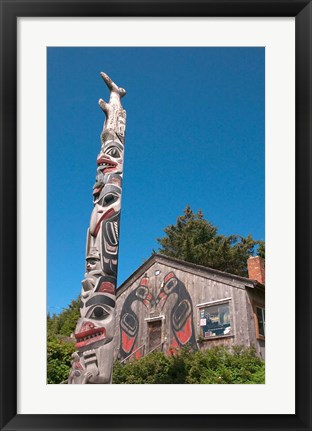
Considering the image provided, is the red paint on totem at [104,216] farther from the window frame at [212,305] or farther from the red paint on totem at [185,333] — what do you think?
the red paint on totem at [185,333]

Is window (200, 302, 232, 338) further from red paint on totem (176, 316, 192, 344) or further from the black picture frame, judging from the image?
the black picture frame

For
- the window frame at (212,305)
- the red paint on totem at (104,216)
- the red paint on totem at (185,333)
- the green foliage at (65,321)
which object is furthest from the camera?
the green foliage at (65,321)

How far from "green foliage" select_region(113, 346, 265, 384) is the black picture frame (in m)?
5.58

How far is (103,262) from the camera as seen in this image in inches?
225

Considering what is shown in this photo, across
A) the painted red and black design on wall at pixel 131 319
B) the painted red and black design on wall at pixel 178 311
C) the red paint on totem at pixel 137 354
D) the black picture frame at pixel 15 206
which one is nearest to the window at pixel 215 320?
the painted red and black design on wall at pixel 178 311

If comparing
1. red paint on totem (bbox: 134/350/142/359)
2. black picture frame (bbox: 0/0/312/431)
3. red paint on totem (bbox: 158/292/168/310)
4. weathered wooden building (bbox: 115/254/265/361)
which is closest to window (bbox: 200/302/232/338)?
weathered wooden building (bbox: 115/254/265/361)

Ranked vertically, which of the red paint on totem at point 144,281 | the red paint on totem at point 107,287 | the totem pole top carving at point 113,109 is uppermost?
the totem pole top carving at point 113,109

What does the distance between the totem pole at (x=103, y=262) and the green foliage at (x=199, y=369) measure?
12.5 ft

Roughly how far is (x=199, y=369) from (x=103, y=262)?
430 cm

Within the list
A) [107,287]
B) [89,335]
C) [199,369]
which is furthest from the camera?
[199,369]

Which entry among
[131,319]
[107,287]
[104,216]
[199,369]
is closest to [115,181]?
[104,216]

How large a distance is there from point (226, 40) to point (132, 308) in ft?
30.5

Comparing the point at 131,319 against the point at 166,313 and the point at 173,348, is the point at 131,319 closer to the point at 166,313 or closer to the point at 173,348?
the point at 166,313

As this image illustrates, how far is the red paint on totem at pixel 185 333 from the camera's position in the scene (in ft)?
35.1
